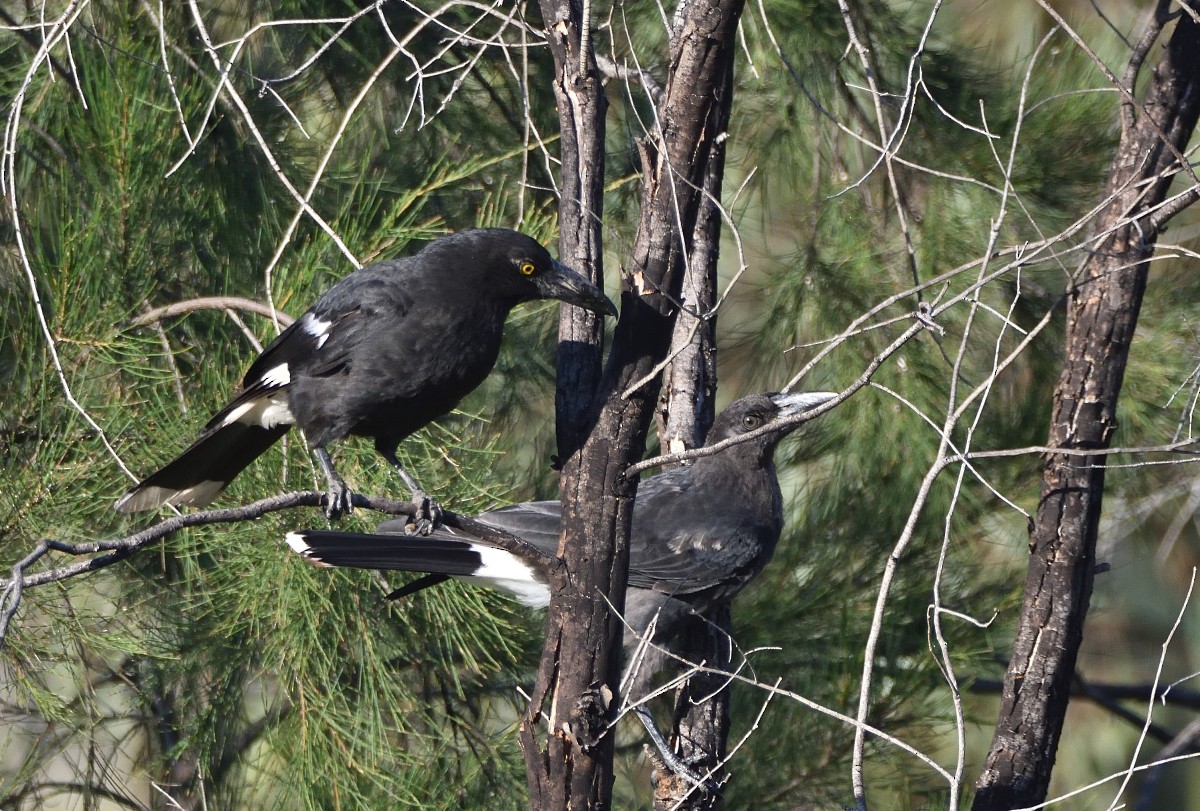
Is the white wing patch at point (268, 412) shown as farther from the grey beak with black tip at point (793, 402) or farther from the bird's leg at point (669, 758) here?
the grey beak with black tip at point (793, 402)

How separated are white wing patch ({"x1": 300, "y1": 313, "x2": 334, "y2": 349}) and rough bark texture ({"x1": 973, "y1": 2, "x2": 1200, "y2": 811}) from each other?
1.70 meters

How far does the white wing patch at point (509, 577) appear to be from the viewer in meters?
2.94

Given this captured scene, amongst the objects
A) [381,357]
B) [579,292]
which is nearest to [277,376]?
[381,357]

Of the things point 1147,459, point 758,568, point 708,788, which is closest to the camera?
point 708,788

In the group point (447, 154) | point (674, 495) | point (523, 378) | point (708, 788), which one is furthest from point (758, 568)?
point (447, 154)

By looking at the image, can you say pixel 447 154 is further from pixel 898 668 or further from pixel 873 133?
pixel 898 668

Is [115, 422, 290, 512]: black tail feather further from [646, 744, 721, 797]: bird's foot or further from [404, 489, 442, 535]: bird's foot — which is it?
[646, 744, 721, 797]: bird's foot

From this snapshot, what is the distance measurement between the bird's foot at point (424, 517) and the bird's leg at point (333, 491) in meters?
0.14

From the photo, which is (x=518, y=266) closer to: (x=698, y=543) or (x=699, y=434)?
(x=699, y=434)

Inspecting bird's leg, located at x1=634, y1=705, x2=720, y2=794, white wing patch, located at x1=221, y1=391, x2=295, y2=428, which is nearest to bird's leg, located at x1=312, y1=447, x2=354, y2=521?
white wing patch, located at x1=221, y1=391, x2=295, y2=428

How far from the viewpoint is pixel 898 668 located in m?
3.49

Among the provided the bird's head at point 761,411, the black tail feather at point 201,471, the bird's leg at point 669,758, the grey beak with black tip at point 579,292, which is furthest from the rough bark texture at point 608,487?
the bird's head at point 761,411

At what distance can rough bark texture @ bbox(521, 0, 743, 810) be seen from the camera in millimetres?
2037

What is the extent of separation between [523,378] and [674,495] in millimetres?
646
